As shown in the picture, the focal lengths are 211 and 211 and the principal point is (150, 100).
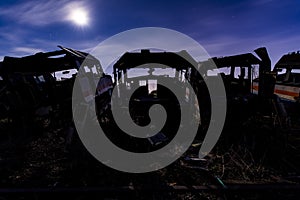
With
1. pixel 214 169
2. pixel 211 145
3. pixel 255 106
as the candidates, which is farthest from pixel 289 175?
pixel 255 106

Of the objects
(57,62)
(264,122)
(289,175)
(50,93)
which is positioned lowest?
(289,175)

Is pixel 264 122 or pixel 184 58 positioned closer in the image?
pixel 264 122

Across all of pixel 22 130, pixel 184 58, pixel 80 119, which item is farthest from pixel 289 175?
pixel 22 130

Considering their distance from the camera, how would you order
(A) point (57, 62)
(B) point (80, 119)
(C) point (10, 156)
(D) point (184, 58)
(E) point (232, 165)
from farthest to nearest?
(D) point (184, 58) → (A) point (57, 62) → (B) point (80, 119) → (C) point (10, 156) → (E) point (232, 165)

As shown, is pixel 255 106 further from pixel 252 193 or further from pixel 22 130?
pixel 22 130

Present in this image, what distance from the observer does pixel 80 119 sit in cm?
Answer: 575

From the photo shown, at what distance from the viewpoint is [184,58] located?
834 cm

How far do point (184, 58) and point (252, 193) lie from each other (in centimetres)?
603

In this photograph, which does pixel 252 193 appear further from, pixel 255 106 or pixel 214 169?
pixel 255 106

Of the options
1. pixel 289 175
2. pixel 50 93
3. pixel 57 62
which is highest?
pixel 57 62

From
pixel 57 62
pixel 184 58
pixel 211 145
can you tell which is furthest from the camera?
pixel 184 58

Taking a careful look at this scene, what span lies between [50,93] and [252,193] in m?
6.30

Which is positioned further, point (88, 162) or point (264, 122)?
point (264, 122)

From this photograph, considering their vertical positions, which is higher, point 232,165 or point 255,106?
point 255,106
